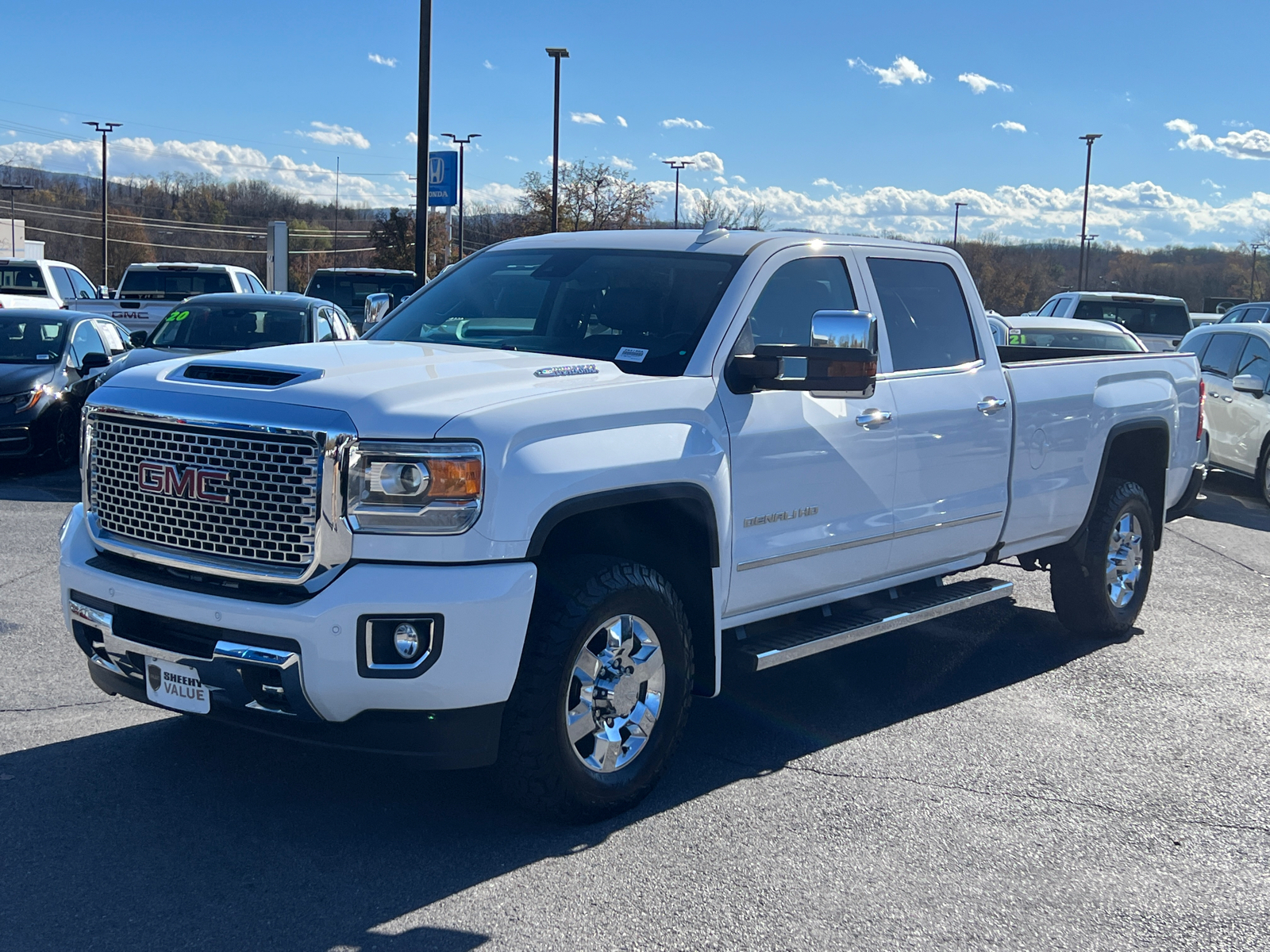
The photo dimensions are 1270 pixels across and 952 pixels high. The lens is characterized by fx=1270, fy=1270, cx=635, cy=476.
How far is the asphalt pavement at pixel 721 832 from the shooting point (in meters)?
3.61

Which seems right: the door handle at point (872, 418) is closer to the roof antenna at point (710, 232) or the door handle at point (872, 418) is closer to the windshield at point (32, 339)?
the roof antenna at point (710, 232)

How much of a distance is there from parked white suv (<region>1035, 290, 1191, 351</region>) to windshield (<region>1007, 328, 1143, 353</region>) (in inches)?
201

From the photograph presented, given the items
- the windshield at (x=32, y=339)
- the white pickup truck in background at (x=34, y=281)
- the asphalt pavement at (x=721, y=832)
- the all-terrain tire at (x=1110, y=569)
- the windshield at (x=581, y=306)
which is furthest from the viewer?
the white pickup truck in background at (x=34, y=281)

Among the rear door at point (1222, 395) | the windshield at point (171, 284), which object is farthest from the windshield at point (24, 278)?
the rear door at point (1222, 395)

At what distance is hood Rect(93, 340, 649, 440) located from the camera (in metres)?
3.86

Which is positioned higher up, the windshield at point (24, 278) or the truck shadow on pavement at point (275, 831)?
the windshield at point (24, 278)

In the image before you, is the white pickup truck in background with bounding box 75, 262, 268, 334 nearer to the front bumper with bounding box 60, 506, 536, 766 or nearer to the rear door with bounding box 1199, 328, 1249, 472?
the rear door with bounding box 1199, 328, 1249, 472

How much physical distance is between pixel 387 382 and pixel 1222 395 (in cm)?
1251

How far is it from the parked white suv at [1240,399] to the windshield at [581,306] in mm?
9740

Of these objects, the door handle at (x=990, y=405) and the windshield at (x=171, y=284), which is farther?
the windshield at (x=171, y=284)

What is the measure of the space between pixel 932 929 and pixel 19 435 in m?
10.4

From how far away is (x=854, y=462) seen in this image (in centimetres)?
524

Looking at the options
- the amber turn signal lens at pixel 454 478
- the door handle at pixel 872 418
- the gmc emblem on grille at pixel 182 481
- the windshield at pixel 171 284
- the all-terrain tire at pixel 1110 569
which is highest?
the windshield at pixel 171 284

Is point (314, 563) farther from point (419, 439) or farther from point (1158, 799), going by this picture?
point (1158, 799)
